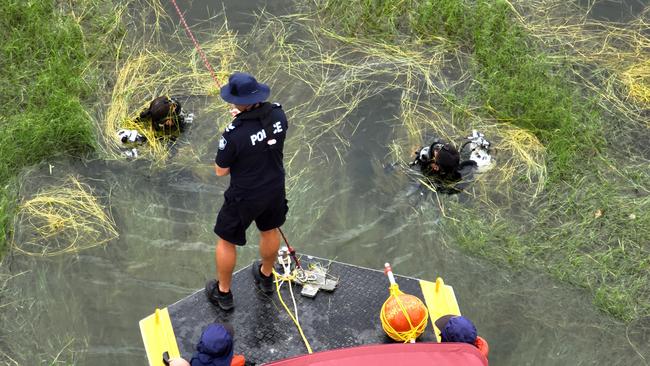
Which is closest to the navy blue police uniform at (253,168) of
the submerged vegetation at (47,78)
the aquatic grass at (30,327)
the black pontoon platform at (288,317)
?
the black pontoon platform at (288,317)

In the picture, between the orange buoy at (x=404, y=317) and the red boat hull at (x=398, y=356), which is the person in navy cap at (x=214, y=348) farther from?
the orange buoy at (x=404, y=317)

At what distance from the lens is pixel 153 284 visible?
5.79 m

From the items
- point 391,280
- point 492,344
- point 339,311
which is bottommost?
point 492,344

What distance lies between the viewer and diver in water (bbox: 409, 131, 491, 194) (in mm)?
6286

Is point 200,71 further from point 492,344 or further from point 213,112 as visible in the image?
point 492,344

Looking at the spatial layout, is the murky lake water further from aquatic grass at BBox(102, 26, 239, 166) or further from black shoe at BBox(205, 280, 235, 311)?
black shoe at BBox(205, 280, 235, 311)

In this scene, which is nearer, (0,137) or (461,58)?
(0,137)

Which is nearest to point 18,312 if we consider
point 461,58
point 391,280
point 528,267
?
point 391,280

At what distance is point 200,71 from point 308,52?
1039 mm

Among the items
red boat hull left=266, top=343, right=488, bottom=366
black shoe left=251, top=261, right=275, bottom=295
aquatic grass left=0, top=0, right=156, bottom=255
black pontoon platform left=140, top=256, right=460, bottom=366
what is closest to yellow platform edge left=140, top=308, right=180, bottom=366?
black pontoon platform left=140, top=256, right=460, bottom=366

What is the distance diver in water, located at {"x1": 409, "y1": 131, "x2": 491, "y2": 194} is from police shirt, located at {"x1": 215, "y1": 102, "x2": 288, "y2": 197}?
1833 mm

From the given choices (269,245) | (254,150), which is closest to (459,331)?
(269,245)

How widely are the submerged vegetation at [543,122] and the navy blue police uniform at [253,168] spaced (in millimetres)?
1765

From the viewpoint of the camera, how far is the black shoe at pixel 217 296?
5.34 meters
